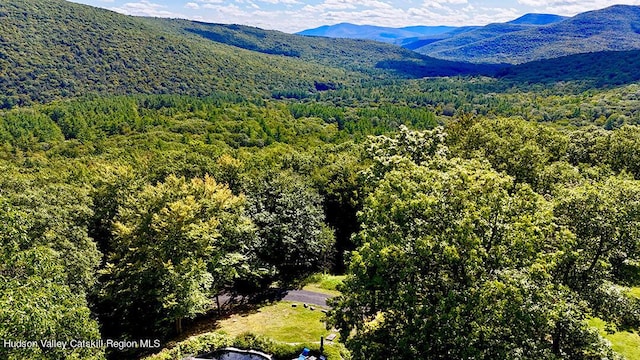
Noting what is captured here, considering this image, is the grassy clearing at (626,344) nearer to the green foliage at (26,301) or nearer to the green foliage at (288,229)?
the green foliage at (288,229)

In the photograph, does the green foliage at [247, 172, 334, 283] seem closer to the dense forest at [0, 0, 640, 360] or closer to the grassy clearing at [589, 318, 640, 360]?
the dense forest at [0, 0, 640, 360]

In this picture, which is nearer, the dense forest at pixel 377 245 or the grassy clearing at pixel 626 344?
the dense forest at pixel 377 245

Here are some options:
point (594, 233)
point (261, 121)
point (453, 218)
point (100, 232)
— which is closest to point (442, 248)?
point (453, 218)

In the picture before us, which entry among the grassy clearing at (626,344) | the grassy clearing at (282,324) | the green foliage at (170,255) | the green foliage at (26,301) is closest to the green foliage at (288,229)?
the green foliage at (170,255)

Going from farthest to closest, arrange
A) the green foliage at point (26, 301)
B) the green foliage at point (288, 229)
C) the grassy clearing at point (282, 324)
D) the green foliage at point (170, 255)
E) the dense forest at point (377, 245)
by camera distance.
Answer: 1. the green foliage at point (288, 229)
2. the grassy clearing at point (282, 324)
3. the green foliage at point (170, 255)
4. the dense forest at point (377, 245)
5. the green foliage at point (26, 301)

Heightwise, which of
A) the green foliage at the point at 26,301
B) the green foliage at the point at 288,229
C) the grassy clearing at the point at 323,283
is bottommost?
the grassy clearing at the point at 323,283

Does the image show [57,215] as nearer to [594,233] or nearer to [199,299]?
[199,299]

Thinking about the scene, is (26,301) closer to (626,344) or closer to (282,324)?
(282,324)
